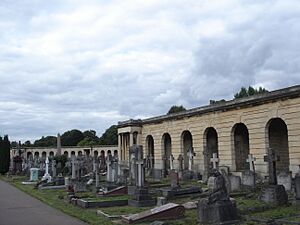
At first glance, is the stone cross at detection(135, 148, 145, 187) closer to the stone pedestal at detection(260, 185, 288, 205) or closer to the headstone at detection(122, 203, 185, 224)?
the headstone at detection(122, 203, 185, 224)

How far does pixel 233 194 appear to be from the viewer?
16.0 metres

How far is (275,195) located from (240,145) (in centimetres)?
1487

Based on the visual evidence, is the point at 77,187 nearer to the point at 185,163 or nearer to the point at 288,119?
the point at 288,119

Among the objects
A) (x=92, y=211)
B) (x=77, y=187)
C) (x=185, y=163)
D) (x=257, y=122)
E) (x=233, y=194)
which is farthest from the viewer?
(x=185, y=163)

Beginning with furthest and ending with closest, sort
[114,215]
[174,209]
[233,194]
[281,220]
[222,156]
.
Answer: [222,156] → [233,194] → [114,215] → [174,209] → [281,220]

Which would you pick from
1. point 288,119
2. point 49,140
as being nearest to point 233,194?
point 288,119

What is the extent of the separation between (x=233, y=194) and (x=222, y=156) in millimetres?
11462

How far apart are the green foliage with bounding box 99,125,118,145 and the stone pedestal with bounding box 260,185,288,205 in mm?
74509

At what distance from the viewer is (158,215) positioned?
11180mm

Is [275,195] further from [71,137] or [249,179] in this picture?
[71,137]

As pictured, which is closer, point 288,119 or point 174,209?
point 174,209

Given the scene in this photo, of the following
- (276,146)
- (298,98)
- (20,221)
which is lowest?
(20,221)

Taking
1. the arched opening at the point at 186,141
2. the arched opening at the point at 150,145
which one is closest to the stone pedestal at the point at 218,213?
the arched opening at the point at 186,141

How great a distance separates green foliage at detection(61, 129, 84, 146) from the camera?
10125 cm
